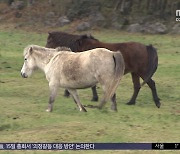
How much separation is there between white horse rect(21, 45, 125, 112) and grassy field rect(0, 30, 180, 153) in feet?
1.97

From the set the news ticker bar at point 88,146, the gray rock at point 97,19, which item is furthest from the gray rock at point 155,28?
the news ticker bar at point 88,146

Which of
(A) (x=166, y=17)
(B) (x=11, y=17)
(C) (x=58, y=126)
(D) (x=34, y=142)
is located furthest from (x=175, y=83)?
(B) (x=11, y=17)

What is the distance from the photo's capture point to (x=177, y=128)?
33.9 ft

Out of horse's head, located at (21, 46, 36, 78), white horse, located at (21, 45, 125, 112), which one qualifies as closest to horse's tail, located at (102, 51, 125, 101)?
white horse, located at (21, 45, 125, 112)

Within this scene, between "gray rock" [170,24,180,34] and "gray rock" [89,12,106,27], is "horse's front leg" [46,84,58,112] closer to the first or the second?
"gray rock" [170,24,180,34]

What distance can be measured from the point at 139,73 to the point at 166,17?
16100 mm

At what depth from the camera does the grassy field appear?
9359 millimetres

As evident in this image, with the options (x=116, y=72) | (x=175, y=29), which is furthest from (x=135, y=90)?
(x=175, y=29)

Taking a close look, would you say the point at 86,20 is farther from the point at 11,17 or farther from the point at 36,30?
the point at 11,17

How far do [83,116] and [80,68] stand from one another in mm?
965

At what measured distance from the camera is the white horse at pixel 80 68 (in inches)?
427

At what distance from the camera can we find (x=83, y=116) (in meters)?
10.9

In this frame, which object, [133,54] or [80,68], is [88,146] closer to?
[80,68]

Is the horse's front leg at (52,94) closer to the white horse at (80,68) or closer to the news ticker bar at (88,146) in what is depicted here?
the white horse at (80,68)
